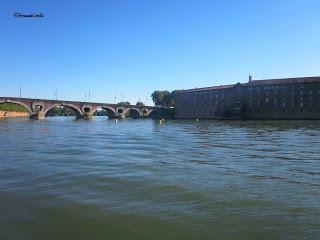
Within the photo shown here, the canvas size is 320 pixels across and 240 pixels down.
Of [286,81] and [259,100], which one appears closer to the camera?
[286,81]

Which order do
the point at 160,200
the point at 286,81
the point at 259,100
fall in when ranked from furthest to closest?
the point at 259,100 < the point at 286,81 < the point at 160,200

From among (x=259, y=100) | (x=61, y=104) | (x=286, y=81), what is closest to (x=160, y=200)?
(x=286, y=81)

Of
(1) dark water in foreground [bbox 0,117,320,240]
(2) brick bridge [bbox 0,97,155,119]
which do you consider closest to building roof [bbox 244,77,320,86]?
(2) brick bridge [bbox 0,97,155,119]

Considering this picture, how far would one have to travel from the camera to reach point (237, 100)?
157m

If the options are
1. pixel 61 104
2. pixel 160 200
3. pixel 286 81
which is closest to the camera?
pixel 160 200

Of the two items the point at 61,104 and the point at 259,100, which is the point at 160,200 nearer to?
the point at 259,100

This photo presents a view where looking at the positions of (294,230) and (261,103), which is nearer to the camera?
(294,230)

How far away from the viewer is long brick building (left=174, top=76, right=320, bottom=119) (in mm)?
135750

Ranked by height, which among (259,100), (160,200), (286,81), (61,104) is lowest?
(160,200)

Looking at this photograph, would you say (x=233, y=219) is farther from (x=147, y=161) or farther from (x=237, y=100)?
(x=237, y=100)

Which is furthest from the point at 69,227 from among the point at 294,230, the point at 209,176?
the point at 209,176

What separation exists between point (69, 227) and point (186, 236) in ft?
9.55

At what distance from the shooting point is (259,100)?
149m

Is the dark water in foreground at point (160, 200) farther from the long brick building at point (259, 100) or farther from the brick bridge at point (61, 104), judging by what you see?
the brick bridge at point (61, 104)
